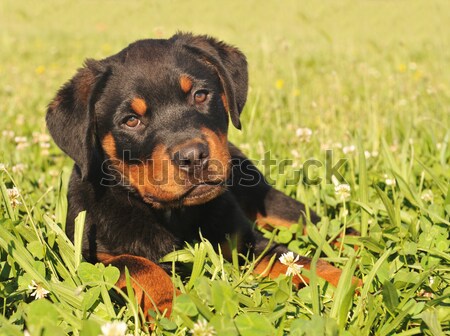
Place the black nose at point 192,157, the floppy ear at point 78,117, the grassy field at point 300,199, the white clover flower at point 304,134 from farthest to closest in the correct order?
the white clover flower at point 304,134, the floppy ear at point 78,117, the black nose at point 192,157, the grassy field at point 300,199

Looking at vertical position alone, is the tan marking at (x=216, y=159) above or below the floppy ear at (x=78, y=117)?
below

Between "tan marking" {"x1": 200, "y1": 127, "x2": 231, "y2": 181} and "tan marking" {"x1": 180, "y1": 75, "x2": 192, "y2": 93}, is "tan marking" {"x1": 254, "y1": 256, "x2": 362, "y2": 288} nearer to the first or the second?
"tan marking" {"x1": 200, "y1": 127, "x2": 231, "y2": 181}

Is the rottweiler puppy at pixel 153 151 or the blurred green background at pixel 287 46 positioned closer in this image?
the rottweiler puppy at pixel 153 151

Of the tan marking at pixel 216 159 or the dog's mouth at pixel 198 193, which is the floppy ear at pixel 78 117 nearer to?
the dog's mouth at pixel 198 193

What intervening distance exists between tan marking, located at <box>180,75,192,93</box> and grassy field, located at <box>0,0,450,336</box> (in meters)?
0.74

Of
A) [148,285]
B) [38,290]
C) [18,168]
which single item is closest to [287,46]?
[18,168]

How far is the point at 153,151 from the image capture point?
2.73 metres

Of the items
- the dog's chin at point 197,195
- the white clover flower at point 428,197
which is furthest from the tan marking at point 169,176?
the white clover flower at point 428,197

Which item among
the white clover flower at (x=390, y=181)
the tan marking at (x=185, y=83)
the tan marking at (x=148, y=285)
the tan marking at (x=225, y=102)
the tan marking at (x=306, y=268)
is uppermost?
the tan marking at (x=185, y=83)

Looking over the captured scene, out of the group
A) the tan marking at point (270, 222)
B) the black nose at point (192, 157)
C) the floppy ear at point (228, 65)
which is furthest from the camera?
the tan marking at point (270, 222)

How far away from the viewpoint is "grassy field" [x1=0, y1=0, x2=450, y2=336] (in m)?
2.00

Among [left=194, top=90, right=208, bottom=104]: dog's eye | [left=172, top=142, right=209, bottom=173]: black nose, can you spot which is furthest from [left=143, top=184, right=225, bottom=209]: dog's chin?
[left=194, top=90, right=208, bottom=104]: dog's eye

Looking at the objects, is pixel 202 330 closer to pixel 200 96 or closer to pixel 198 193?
pixel 198 193

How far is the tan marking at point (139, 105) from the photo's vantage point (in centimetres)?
285
